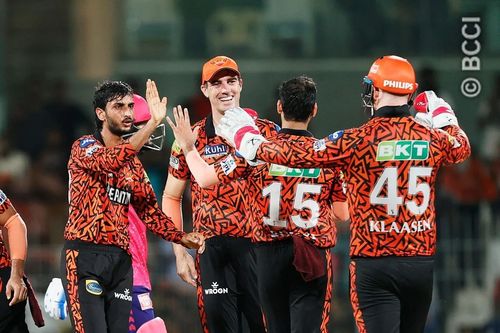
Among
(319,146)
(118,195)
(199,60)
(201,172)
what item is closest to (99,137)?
(118,195)

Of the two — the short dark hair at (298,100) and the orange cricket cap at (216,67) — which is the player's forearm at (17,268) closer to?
the orange cricket cap at (216,67)

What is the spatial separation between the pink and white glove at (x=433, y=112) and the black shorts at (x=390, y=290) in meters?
0.88

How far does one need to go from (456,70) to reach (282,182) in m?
7.93

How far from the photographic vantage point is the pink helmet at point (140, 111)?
966 centimetres

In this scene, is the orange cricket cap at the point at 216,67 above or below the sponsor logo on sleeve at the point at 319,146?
above

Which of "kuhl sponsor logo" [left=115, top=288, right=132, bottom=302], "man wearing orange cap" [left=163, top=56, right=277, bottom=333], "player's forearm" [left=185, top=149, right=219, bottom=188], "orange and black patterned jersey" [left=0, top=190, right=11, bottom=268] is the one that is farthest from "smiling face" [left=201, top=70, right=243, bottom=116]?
"orange and black patterned jersey" [left=0, top=190, right=11, bottom=268]

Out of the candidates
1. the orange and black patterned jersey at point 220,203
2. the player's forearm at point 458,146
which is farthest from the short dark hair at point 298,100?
the player's forearm at point 458,146

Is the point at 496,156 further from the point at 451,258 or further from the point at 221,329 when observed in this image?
the point at 221,329

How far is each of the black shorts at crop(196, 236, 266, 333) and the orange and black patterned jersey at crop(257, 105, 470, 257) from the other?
1.54m

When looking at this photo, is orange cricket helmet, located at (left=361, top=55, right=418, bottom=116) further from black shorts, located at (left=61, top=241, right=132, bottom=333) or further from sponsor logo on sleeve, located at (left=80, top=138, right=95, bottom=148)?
black shorts, located at (left=61, top=241, right=132, bottom=333)

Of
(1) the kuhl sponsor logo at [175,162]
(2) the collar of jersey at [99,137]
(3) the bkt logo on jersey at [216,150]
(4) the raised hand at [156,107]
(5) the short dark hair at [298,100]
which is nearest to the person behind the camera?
(4) the raised hand at [156,107]

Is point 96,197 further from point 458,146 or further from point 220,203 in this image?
point 458,146

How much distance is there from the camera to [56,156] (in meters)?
16.3

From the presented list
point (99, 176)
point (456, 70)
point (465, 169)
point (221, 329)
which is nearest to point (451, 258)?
point (465, 169)
